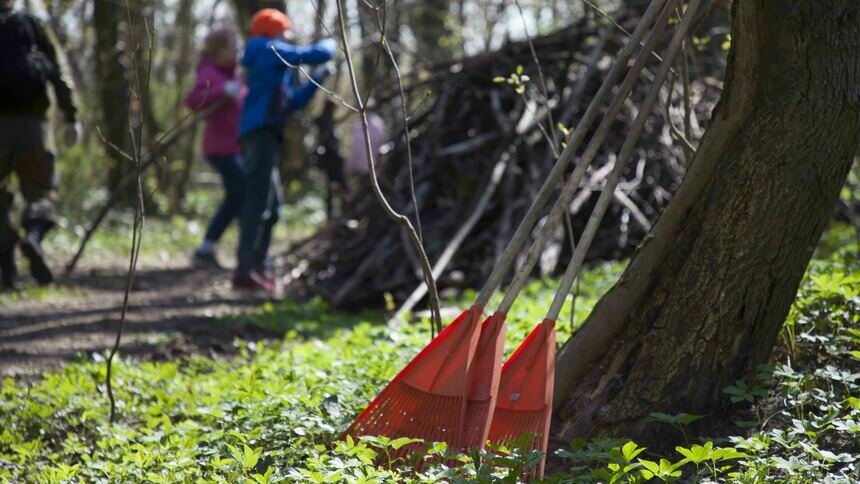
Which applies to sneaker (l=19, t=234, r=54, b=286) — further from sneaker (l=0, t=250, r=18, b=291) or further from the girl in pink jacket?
the girl in pink jacket

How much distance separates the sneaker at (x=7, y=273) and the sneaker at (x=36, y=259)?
111 mm

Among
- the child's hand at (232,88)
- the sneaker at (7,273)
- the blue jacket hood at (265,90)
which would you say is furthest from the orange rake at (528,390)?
the child's hand at (232,88)

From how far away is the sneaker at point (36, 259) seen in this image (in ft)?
23.3

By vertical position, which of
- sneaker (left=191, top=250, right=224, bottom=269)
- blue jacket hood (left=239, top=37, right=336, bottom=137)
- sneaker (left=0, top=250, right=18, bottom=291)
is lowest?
sneaker (left=0, top=250, right=18, bottom=291)

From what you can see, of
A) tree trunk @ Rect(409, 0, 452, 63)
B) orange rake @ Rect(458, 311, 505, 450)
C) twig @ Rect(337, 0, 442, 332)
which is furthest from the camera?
tree trunk @ Rect(409, 0, 452, 63)

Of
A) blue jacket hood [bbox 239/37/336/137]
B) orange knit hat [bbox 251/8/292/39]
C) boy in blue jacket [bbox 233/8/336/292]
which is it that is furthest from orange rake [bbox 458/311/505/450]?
orange knit hat [bbox 251/8/292/39]

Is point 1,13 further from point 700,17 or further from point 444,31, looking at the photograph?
point 444,31

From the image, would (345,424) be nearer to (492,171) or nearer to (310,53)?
(310,53)

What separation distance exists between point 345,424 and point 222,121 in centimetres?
556

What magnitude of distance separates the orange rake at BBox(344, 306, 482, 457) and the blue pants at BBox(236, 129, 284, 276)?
14.8 feet

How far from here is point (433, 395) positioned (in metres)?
2.95

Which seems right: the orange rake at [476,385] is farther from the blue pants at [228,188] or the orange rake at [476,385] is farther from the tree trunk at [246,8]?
the tree trunk at [246,8]

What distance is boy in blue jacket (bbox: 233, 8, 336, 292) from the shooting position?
702 centimetres

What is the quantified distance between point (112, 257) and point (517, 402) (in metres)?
7.56
